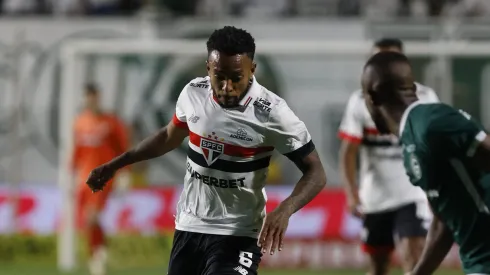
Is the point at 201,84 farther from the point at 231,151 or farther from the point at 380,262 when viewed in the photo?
the point at 380,262

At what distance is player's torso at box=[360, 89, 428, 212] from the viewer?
838 centimetres

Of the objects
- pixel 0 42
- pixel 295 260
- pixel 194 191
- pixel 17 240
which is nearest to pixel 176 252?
pixel 194 191

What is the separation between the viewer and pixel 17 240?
Answer: 14336 mm

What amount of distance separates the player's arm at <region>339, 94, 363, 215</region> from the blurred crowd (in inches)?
312

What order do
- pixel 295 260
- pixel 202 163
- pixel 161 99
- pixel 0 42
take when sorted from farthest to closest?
pixel 0 42
pixel 161 99
pixel 295 260
pixel 202 163

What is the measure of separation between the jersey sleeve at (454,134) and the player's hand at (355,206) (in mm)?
4254

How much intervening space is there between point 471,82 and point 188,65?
392 cm

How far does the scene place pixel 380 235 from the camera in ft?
27.6

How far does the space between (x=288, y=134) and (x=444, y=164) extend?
124 cm

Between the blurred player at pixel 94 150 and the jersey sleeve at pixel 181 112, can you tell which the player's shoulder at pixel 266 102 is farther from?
the blurred player at pixel 94 150

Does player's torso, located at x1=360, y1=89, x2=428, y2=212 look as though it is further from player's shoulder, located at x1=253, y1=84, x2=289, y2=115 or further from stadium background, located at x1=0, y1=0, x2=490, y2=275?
stadium background, located at x1=0, y1=0, x2=490, y2=275

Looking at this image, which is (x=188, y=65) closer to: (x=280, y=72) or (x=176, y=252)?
(x=280, y=72)

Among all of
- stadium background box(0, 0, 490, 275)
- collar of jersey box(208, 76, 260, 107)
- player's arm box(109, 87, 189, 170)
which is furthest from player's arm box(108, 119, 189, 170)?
stadium background box(0, 0, 490, 275)

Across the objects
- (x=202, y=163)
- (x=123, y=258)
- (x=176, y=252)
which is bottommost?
(x=123, y=258)
